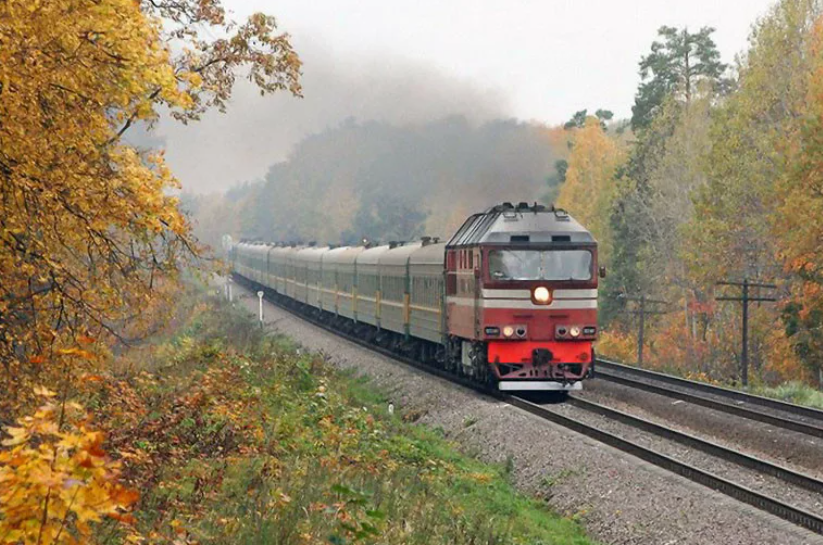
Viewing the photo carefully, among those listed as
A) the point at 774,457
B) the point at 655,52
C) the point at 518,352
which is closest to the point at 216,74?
the point at 518,352

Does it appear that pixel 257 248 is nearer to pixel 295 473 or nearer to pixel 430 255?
pixel 430 255

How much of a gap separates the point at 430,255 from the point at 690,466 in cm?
1417

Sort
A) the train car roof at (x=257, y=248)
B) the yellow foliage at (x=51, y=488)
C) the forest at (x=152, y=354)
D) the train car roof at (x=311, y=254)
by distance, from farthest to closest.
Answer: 1. the train car roof at (x=257, y=248)
2. the train car roof at (x=311, y=254)
3. the forest at (x=152, y=354)
4. the yellow foliage at (x=51, y=488)

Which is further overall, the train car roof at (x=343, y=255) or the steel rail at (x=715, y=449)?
the train car roof at (x=343, y=255)

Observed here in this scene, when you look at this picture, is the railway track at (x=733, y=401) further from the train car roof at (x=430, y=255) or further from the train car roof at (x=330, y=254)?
the train car roof at (x=330, y=254)

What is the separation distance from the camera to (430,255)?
1093 inches

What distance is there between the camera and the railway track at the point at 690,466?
477 inches

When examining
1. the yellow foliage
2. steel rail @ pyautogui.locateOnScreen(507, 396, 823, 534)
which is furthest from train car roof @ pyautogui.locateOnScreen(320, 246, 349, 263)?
the yellow foliage

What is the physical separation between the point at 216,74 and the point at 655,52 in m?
61.1

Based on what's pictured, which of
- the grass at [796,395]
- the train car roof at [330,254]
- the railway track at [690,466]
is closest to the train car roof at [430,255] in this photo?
the railway track at [690,466]

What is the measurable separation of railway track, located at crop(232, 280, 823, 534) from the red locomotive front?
667mm

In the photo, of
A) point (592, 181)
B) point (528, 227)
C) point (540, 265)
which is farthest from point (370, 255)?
point (592, 181)

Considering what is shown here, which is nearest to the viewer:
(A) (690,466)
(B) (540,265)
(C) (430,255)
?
(A) (690,466)

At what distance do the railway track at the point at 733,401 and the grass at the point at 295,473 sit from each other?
5051 mm
